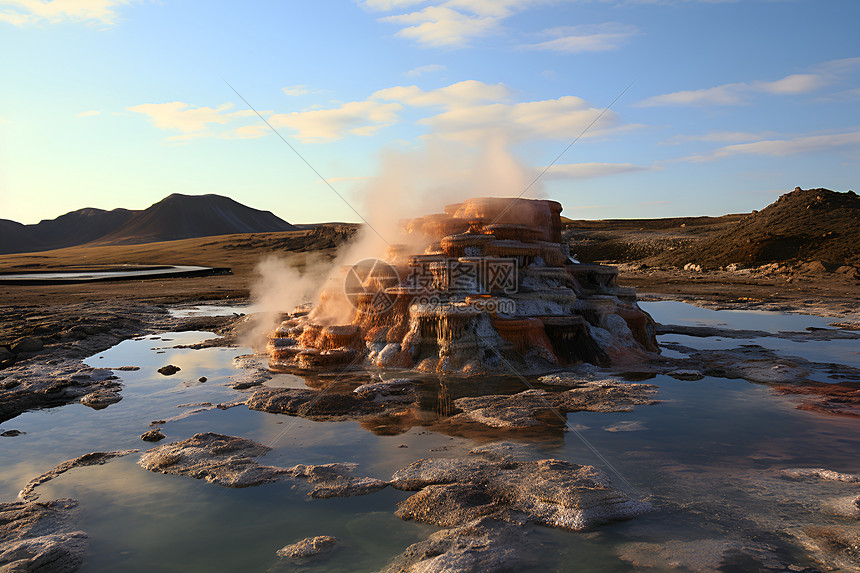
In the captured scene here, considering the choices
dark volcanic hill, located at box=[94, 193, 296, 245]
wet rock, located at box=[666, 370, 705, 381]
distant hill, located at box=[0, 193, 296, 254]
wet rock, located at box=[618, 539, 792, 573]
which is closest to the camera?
wet rock, located at box=[618, 539, 792, 573]

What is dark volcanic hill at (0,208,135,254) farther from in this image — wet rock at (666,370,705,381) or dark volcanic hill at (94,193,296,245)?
wet rock at (666,370,705,381)

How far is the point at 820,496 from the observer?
262 inches

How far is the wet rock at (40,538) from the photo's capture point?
5395mm

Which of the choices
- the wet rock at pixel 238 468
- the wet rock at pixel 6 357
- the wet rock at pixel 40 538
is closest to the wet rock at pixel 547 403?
the wet rock at pixel 238 468

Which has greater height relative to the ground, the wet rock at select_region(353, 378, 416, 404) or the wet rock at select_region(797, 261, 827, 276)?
the wet rock at select_region(797, 261, 827, 276)

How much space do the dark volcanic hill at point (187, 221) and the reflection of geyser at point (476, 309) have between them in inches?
5247

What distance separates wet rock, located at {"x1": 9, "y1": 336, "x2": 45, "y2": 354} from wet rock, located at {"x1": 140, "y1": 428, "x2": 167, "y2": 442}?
9088mm

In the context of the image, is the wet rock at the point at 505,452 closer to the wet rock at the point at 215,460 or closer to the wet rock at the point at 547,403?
the wet rock at the point at 547,403

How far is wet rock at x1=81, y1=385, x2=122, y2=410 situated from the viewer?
11344mm

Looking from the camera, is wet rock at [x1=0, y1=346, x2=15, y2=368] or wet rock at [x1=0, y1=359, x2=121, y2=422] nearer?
wet rock at [x1=0, y1=359, x2=121, y2=422]

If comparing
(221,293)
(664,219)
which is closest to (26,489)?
(221,293)

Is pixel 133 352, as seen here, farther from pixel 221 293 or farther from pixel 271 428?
pixel 221 293

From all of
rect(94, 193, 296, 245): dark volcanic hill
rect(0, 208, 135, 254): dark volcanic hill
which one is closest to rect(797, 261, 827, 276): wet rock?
rect(94, 193, 296, 245): dark volcanic hill

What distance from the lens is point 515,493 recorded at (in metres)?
6.76
